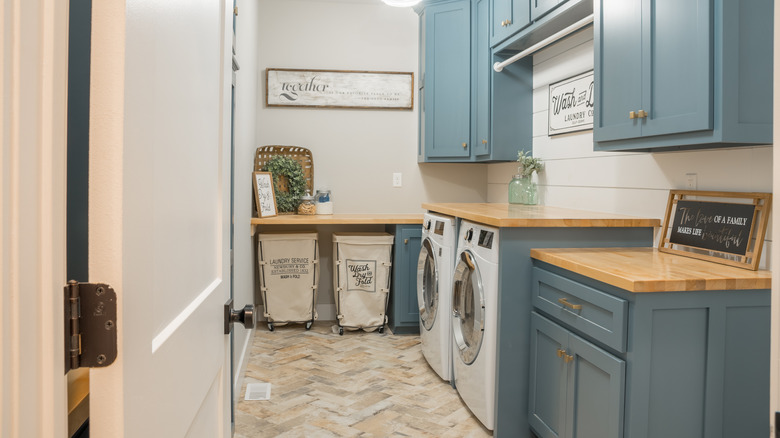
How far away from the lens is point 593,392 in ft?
6.27

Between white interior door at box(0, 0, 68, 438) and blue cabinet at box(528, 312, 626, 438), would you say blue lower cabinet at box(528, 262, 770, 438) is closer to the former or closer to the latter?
blue cabinet at box(528, 312, 626, 438)

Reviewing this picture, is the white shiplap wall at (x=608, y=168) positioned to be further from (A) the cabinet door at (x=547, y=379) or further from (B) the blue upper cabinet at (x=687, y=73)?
(A) the cabinet door at (x=547, y=379)

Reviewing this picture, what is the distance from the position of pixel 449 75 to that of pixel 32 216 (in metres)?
3.76

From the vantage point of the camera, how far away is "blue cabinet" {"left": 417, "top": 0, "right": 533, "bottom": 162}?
3688mm

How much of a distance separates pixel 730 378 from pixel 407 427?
1.37 meters

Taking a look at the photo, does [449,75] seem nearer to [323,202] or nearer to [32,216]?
[323,202]

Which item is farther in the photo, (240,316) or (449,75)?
(449,75)

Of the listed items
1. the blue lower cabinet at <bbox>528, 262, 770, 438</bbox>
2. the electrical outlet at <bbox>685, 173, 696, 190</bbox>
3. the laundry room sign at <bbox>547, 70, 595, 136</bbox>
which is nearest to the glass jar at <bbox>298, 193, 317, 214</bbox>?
the laundry room sign at <bbox>547, 70, 595, 136</bbox>

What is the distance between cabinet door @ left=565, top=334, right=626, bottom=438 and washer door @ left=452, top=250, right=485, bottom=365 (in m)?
0.55

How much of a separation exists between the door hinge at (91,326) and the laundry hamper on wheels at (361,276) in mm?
3531

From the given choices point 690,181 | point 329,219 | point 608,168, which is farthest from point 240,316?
point 329,219

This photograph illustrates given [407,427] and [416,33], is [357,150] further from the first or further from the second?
[407,427]

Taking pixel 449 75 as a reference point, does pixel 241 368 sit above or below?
below

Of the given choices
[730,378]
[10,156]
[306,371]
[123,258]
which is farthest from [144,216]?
[306,371]
